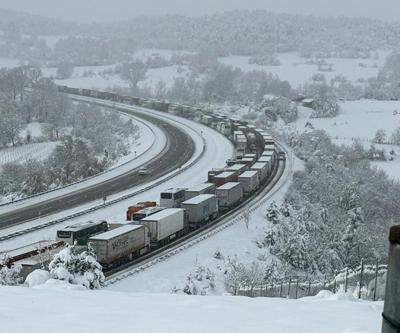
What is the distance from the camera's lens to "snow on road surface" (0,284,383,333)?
1118 cm

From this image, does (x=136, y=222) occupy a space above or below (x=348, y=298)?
below

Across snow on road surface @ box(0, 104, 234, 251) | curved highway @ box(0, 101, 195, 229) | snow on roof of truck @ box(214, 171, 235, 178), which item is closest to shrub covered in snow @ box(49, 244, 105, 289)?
snow on road surface @ box(0, 104, 234, 251)

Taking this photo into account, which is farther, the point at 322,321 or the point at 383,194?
the point at 383,194

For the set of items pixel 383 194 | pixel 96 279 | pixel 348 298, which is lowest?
pixel 383 194

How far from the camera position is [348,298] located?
1565 centimetres

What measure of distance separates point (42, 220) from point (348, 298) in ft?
139

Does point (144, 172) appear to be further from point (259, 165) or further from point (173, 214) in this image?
point (173, 214)

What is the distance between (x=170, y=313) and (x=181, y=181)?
60.2m

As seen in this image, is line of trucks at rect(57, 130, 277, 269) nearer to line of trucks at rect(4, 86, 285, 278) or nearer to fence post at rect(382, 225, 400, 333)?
line of trucks at rect(4, 86, 285, 278)

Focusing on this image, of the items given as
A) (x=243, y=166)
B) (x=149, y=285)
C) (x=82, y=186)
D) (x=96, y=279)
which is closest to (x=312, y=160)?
(x=243, y=166)

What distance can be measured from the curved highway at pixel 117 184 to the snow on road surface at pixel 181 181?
5.43 feet

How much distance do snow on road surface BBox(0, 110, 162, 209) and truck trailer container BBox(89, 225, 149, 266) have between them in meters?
22.1

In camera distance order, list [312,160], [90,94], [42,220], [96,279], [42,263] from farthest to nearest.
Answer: [90,94]
[312,160]
[42,220]
[42,263]
[96,279]

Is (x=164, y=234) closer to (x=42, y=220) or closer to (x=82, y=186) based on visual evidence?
(x=42, y=220)
